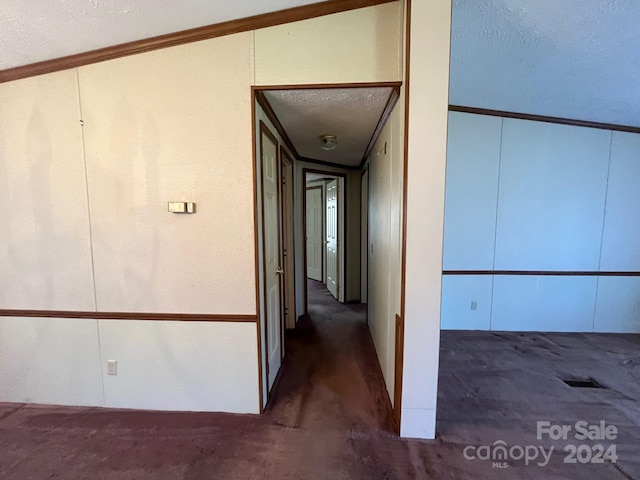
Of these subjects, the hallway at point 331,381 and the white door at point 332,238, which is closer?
the hallway at point 331,381

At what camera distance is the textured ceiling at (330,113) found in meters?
1.87

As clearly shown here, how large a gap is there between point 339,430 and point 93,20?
283 centimetres

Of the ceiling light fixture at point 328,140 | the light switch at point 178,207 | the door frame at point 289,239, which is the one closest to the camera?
the light switch at point 178,207

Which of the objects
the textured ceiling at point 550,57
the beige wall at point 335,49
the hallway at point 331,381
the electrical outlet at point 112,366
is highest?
the textured ceiling at point 550,57

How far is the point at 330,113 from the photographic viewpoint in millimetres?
2219

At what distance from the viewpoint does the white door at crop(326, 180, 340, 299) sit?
479 centimetres

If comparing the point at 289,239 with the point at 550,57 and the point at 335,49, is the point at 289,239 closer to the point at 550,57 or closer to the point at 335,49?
the point at 335,49

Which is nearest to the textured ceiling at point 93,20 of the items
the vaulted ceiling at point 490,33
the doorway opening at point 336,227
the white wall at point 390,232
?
the vaulted ceiling at point 490,33

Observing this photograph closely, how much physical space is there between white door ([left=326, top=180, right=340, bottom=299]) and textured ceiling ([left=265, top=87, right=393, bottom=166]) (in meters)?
1.60

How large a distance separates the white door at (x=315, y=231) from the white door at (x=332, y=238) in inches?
21.2

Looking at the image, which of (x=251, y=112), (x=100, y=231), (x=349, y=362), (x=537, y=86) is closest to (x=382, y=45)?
(x=251, y=112)

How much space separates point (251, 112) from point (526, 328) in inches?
155

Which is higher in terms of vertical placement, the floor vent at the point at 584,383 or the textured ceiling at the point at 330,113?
the textured ceiling at the point at 330,113

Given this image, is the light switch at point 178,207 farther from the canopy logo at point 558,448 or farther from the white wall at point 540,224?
the white wall at point 540,224
